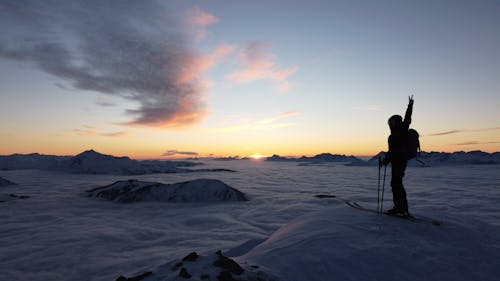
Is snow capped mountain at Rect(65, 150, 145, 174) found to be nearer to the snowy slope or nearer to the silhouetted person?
the silhouetted person

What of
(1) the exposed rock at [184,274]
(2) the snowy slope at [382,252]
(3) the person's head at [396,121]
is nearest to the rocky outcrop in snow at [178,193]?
(3) the person's head at [396,121]

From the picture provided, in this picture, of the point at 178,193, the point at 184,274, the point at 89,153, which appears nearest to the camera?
the point at 184,274

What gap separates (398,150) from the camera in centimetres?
658

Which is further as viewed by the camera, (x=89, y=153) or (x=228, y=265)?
(x=89, y=153)

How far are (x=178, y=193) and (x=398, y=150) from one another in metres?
13.3

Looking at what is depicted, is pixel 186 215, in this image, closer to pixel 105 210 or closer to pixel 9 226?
pixel 105 210

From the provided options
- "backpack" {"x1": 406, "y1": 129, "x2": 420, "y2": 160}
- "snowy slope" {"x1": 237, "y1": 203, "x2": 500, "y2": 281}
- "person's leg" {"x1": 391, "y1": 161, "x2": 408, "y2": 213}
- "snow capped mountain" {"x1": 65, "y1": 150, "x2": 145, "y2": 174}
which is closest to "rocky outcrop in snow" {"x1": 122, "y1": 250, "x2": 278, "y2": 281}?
"snowy slope" {"x1": 237, "y1": 203, "x2": 500, "y2": 281}

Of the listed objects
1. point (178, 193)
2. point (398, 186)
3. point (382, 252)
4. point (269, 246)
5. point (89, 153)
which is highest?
point (89, 153)

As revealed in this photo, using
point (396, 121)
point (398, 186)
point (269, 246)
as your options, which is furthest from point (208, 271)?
point (396, 121)

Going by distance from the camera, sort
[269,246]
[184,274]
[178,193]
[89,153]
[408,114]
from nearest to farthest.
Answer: [184,274] < [269,246] < [408,114] < [178,193] < [89,153]

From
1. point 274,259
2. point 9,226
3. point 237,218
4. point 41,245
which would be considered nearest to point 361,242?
point 274,259

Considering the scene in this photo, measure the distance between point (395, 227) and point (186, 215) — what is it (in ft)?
28.8

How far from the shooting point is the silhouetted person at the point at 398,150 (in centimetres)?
652

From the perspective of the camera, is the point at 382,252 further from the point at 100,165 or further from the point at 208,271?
the point at 100,165
